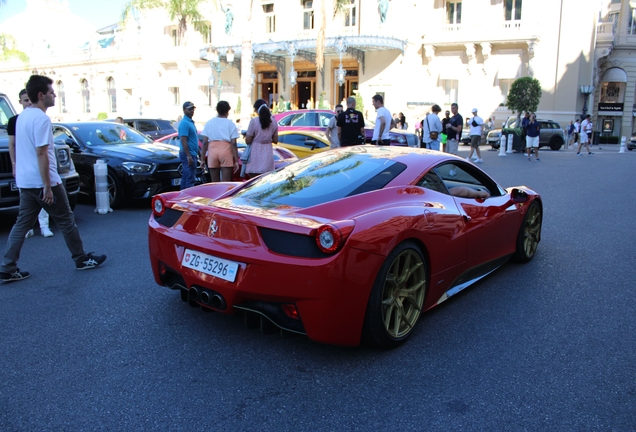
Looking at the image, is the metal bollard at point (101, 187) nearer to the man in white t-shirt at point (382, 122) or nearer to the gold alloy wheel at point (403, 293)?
the man in white t-shirt at point (382, 122)

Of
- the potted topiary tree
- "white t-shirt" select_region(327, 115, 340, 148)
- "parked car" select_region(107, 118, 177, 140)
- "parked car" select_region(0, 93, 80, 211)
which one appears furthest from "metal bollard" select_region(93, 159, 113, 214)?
the potted topiary tree

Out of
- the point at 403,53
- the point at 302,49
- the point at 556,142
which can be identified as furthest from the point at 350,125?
the point at 302,49

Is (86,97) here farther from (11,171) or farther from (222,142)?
(11,171)

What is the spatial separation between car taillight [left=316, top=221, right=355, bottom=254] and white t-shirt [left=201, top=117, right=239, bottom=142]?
572 cm

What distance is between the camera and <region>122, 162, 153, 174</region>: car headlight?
9.02 m

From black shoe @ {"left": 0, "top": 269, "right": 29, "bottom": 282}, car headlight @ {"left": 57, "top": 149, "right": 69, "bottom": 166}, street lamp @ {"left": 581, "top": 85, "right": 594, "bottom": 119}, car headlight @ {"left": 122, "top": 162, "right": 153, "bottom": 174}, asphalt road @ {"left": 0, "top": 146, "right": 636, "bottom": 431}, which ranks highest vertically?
street lamp @ {"left": 581, "top": 85, "right": 594, "bottom": 119}

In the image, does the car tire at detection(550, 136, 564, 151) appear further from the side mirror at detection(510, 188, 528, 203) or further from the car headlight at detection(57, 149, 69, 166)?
the car headlight at detection(57, 149, 69, 166)

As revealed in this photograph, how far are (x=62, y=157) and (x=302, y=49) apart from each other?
30413 mm

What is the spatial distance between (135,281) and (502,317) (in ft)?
10.8

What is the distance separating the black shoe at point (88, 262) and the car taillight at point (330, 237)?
3279mm

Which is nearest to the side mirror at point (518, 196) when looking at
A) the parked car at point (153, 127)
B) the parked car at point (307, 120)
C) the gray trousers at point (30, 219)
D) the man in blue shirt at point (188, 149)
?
the gray trousers at point (30, 219)

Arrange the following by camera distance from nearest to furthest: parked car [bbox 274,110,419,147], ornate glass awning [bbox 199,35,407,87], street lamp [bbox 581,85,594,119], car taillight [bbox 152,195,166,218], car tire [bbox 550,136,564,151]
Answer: car taillight [bbox 152,195,166,218] → parked car [bbox 274,110,419,147] → car tire [bbox 550,136,564,151] → street lamp [bbox 581,85,594,119] → ornate glass awning [bbox 199,35,407,87]

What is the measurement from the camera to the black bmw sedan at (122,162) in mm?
9039

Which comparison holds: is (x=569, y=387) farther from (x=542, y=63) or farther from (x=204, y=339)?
(x=542, y=63)
